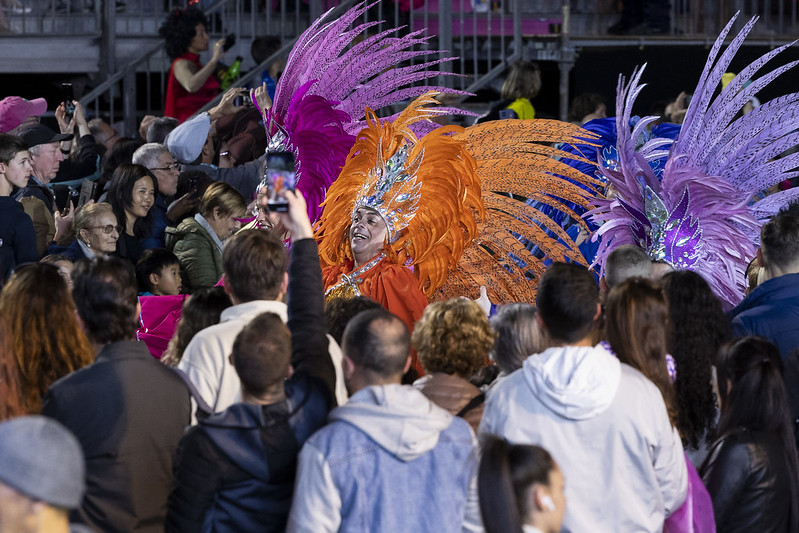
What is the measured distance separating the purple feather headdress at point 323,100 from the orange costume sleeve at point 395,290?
0.65 meters

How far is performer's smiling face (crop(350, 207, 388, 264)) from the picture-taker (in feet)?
15.5

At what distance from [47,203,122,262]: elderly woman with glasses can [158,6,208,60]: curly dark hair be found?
3244mm

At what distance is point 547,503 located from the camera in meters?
2.28

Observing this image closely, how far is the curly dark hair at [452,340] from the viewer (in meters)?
3.23

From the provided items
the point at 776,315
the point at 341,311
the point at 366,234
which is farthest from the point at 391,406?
the point at 366,234

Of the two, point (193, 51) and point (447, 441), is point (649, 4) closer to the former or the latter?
point (193, 51)

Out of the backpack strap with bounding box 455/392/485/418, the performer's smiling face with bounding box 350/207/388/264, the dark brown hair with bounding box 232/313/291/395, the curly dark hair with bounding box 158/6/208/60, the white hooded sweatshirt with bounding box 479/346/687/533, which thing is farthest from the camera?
the curly dark hair with bounding box 158/6/208/60

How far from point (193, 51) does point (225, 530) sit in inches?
241

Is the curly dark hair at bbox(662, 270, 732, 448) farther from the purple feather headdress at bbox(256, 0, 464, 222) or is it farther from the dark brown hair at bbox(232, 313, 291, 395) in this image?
the purple feather headdress at bbox(256, 0, 464, 222)

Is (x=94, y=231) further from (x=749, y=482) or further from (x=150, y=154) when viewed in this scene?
(x=749, y=482)

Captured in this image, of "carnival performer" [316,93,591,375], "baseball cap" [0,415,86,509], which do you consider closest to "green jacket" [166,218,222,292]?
"carnival performer" [316,93,591,375]

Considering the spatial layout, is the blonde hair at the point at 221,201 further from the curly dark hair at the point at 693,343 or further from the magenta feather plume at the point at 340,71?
the curly dark hair at the point at 693,343

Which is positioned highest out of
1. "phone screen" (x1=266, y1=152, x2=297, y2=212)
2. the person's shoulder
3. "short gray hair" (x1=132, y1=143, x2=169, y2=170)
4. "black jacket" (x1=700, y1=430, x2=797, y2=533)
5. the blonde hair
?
"short gray hair" (x1=132, y1=143, x2=169, y2=170)

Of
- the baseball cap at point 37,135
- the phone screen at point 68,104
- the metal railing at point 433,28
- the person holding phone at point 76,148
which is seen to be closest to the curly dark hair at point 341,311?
the baseball cap at point 37,135
